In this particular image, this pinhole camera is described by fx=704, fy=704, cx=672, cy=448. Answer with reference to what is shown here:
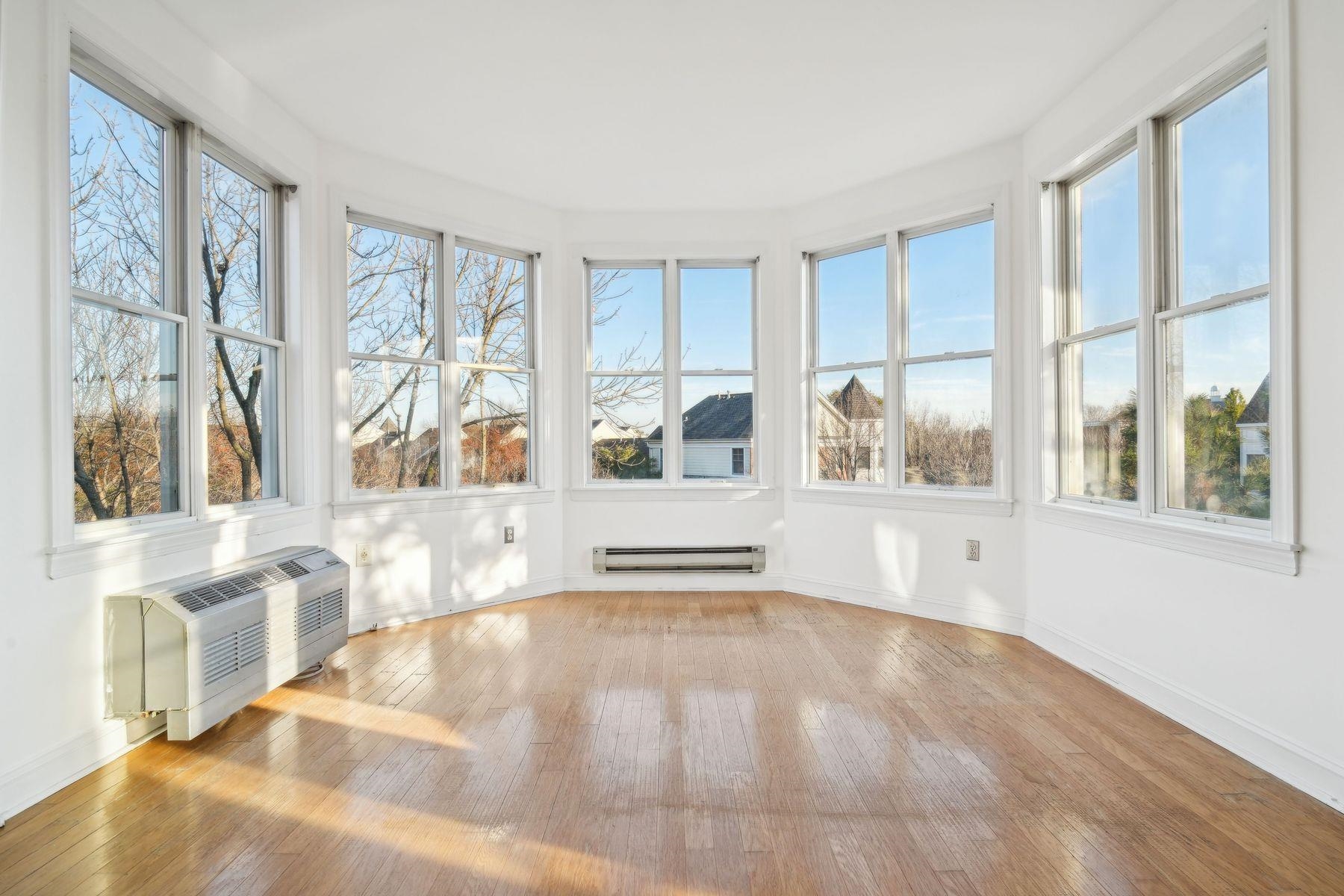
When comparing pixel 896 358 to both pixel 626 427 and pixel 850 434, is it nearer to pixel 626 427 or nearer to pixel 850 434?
pixel 850 434

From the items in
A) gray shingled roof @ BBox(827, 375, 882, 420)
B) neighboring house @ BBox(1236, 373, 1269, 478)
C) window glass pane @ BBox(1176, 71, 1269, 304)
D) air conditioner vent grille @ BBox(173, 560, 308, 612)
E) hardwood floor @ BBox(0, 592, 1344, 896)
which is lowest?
hardwood floor @ BBox(0, 592, 1344, 896)

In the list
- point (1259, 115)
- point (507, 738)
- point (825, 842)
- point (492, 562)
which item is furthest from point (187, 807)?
point (1259, 115)

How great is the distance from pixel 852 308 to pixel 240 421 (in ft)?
13.0

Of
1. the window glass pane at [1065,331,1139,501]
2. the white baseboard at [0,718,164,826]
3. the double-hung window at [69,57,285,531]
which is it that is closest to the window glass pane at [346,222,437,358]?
the double-hung window at [69,57,285,531]

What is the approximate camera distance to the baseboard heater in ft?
17.6

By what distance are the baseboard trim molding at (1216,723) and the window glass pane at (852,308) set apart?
2271 mm

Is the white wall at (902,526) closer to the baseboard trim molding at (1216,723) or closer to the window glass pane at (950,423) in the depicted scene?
the window glass pane at (950,423)

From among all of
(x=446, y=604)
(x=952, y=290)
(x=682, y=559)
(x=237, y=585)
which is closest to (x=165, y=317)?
(x=237, y=585)

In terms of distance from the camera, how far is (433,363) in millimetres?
4691

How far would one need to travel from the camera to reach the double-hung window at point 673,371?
217 inches

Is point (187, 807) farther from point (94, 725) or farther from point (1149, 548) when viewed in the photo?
point (1149, 548)

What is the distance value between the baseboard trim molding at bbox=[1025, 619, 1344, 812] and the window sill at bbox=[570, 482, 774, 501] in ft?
7.49

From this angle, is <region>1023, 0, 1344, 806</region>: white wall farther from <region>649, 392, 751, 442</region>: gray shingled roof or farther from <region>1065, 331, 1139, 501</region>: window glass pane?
<region>649, 392, 751, 442</region>: gray shingled roof

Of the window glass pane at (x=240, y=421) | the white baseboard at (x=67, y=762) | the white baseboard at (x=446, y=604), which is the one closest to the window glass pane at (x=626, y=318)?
the white baseboard at (x=446, y=604)
